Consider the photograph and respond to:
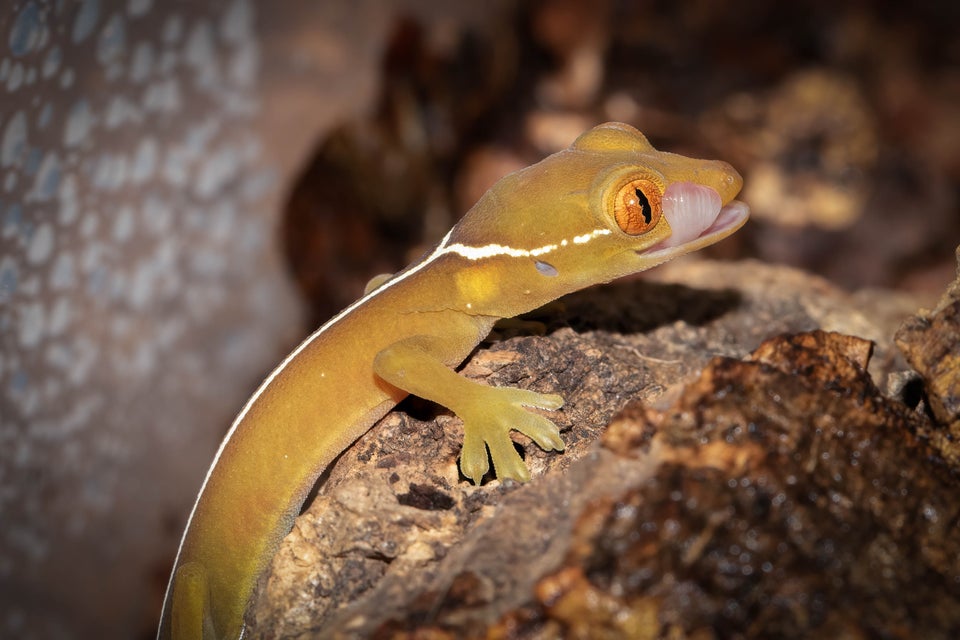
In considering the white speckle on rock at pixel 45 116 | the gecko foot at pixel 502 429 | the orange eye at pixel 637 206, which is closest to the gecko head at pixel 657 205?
the orange eye at pixel 637 206

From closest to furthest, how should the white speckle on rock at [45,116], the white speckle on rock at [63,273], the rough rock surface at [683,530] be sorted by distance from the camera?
the rough rock surface at [683,530] → the white speckle on rock at [45,116] → the white speckle on rock at [63,273]

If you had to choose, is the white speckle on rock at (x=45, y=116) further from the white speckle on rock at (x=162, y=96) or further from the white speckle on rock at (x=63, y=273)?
the white speckle on rock at (x=162, y=96)

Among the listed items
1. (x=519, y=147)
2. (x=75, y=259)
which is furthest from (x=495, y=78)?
(x=75, y=259)

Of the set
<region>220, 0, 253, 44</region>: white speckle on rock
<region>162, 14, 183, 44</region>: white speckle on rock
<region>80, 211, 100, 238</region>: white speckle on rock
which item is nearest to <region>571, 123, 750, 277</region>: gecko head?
<region>80, 211, 100, 238</region>: white speckle on rock

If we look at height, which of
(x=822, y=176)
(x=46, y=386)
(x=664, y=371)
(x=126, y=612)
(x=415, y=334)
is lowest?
(x=822, y=176)

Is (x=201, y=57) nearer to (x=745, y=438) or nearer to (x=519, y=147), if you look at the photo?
(x=519, y=147)

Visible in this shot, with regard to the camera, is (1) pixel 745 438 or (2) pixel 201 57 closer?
(1) pixel 745 438

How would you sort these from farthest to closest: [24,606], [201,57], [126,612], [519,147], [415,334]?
[519,147] → [201,57] → [126,612] → [24,606] → [415,334]
